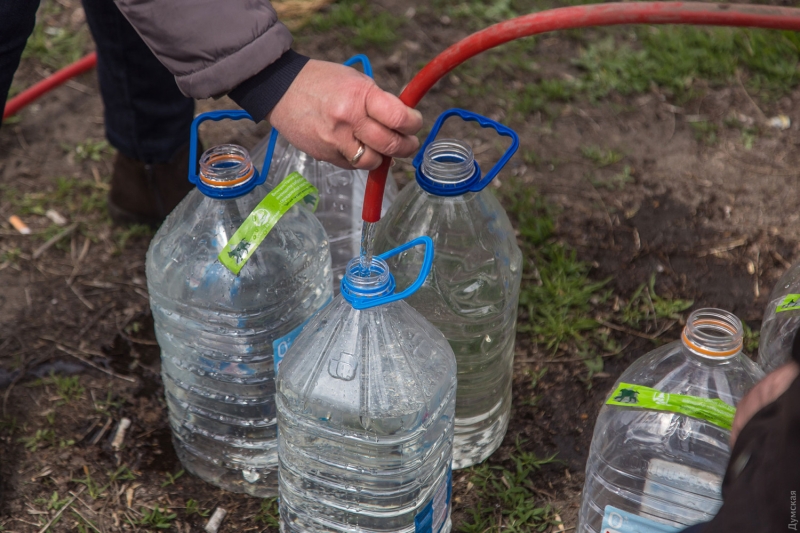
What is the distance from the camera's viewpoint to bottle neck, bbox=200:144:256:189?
1983 millimetres

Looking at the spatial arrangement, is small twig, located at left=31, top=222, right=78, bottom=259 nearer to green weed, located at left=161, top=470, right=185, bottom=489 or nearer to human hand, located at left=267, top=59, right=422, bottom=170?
green weed, located at left=161, top=470, right=185, bottom=489

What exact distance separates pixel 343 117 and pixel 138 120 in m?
1.40

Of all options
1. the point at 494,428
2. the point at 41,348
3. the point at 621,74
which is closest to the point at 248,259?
the point at 494,428

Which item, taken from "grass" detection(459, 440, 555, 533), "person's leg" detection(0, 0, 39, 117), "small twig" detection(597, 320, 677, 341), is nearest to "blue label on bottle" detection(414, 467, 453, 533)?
"grass" detection(459, 440, 555, 533)

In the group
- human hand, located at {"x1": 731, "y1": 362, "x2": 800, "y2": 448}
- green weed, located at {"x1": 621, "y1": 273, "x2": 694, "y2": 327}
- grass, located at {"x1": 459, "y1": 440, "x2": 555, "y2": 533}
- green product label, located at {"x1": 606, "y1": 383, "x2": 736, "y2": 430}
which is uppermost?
human hand, located at {"x1": 731, "y1": 362, "x2": 800, "y2": 448}

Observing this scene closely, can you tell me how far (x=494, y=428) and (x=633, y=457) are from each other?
570 mm

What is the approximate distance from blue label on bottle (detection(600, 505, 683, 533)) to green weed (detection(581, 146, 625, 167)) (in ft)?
6.48

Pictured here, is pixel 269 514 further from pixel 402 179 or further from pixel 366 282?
pixel 402 179

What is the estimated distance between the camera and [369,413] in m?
1.86

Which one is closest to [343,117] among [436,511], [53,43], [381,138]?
[381,138]

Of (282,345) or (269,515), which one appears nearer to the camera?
(282,345)

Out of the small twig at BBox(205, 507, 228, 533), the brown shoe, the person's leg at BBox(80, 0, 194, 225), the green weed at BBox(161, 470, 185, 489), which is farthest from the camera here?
the brown shoe

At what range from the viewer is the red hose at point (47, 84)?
3598mm

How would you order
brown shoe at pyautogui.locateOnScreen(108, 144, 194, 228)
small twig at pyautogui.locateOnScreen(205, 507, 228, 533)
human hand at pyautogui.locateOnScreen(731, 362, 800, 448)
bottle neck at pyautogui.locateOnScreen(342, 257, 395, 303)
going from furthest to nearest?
brown shoe at pyautogui.locateOnScreen(108, 144, 194, 228)
small twig at pyautogui.locateOnScreen(205, 507, 228, 533)
bottle neck at pyautogui.locateOnScreen(342, 257, 395, 303)
human hand at pyautogui.locateOnScreen(731, 362, 800, 448)
